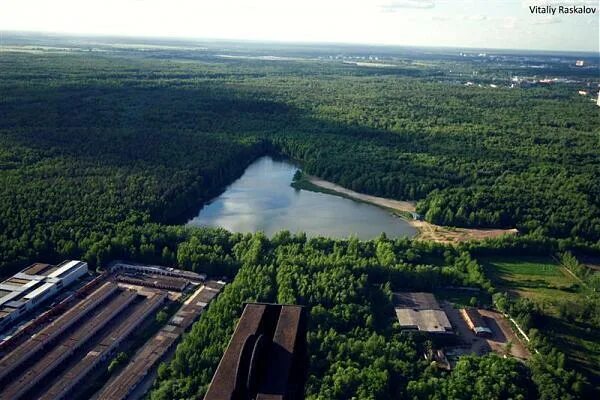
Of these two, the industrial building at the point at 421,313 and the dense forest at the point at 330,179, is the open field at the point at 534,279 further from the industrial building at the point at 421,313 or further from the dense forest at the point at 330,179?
the industrial building at the point at 421,313

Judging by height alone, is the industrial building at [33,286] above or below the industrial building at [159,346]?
above

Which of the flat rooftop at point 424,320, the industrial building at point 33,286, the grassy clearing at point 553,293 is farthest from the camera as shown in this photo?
the industrial building at point 33,286

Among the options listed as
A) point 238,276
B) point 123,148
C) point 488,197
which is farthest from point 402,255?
point 123,148

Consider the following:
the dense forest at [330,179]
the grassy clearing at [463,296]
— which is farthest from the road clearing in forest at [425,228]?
the grassy clearing at [463,296]

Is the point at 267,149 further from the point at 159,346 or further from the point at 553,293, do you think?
the point at 159,346

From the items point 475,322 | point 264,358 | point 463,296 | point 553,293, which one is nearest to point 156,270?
point 463,296

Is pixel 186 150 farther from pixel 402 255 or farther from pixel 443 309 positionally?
pixel 443 309
